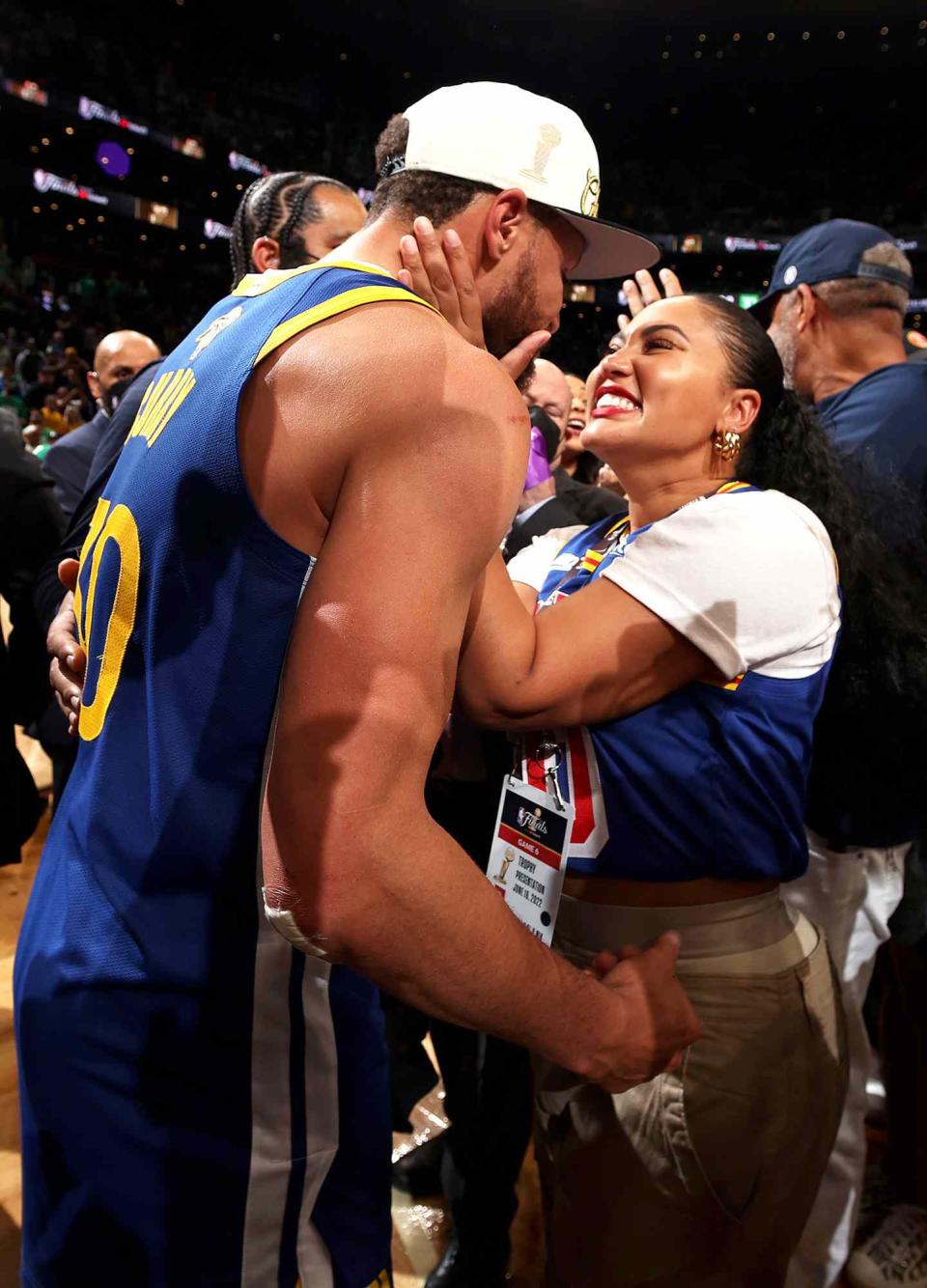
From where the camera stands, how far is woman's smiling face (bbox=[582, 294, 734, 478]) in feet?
4.63

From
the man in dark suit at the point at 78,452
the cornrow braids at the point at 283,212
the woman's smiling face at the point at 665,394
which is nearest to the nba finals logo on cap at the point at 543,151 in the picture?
the woman's smiling face at the point at 665,394

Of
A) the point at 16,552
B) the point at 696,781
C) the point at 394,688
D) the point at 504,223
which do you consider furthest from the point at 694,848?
the point at 16,552

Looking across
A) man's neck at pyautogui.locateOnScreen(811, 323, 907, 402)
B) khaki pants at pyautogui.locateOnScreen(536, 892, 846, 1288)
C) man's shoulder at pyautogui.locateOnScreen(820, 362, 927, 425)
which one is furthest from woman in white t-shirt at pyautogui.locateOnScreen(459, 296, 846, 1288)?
man's neck at pyautogui.locateOnScreen(811, 323, 907, 402)

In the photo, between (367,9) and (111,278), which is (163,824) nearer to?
(111,278)

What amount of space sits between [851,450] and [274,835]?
168cm

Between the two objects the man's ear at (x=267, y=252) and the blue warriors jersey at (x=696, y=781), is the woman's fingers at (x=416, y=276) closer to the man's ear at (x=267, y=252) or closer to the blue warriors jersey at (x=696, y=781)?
the blue warriors jersey at (x=696, y=781)

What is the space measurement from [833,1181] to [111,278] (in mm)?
23486

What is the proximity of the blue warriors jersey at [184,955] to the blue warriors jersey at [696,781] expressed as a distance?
0.48 metres

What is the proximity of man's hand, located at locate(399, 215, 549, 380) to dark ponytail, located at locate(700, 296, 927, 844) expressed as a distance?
0.59 m

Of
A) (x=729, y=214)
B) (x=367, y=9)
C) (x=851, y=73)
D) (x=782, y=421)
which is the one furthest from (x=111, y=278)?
(x=782, y=421)

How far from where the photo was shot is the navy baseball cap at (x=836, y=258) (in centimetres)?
233

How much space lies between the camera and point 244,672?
86 cm

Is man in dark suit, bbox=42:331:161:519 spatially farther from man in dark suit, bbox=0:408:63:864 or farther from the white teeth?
the white teeth

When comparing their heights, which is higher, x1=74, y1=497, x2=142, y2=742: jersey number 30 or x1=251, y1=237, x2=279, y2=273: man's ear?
x1=251, y1=237, x2=279, y2=273: man's ear
